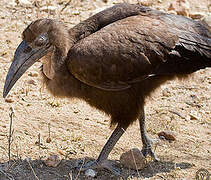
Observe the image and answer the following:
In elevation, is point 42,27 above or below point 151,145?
→ above

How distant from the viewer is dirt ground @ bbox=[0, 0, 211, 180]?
3840mm

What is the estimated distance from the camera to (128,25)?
3.68m

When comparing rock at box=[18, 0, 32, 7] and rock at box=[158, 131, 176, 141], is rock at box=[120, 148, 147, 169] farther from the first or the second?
rock at box=[18, 0, 32, 7]

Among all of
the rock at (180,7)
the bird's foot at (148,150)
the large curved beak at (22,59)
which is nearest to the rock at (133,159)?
the bird's foot at (148,150)

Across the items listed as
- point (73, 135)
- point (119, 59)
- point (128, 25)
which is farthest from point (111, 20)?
point (73, 135)

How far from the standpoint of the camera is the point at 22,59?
379cm

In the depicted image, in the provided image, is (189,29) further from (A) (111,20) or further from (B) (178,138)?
(B) (178,138)

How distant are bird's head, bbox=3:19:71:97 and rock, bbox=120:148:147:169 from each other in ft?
3.01

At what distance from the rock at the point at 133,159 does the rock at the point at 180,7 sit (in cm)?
269

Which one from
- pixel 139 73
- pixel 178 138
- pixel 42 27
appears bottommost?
pixel 178 138

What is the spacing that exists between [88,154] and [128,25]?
1.17m

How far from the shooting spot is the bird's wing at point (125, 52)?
3.54 meters

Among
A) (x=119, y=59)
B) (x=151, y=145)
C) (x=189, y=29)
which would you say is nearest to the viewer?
(x=119, y=59)

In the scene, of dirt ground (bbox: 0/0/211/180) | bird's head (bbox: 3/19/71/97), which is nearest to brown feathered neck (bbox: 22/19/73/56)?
bird's head (bbox: 3/19/71/97)
